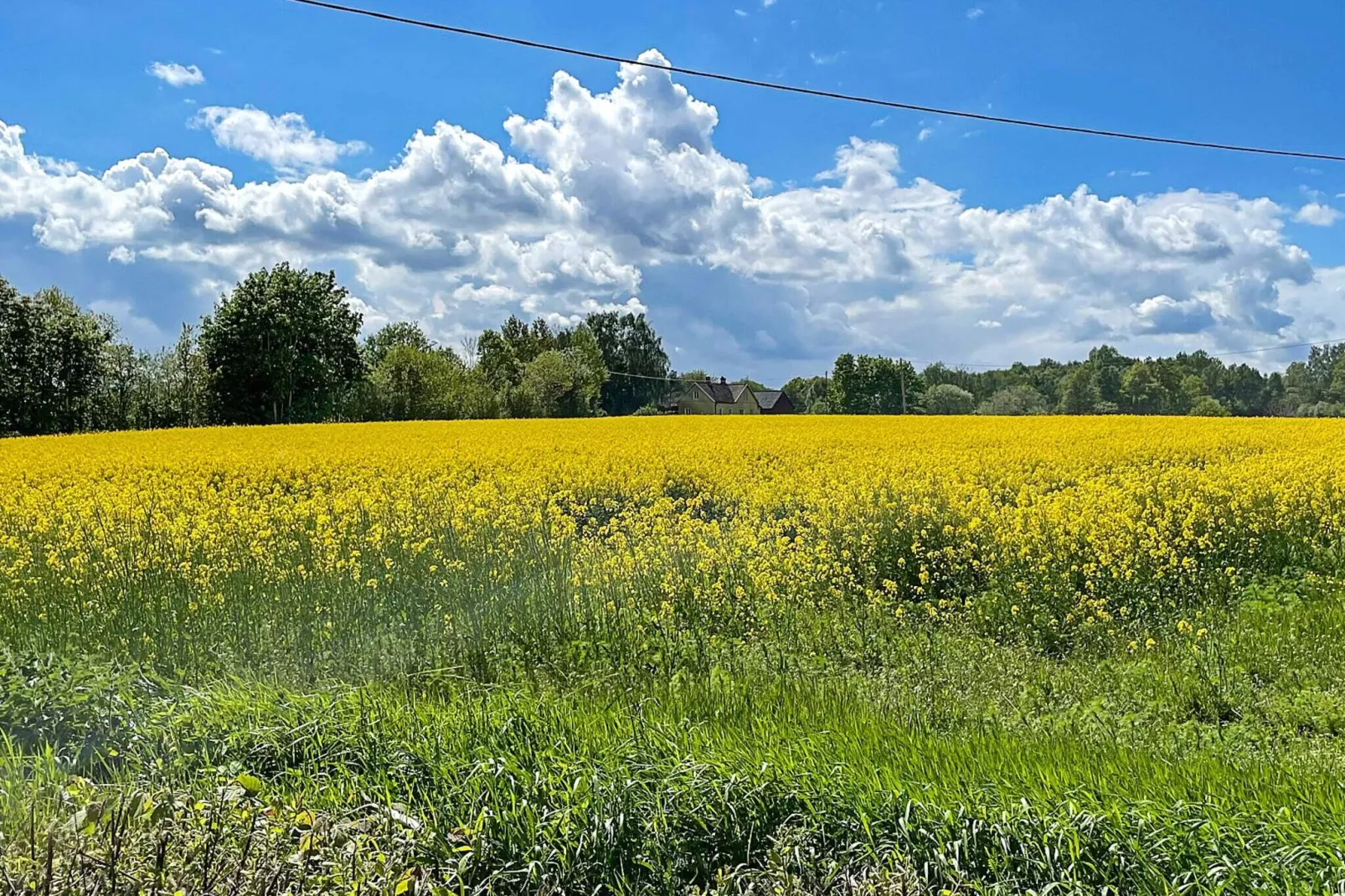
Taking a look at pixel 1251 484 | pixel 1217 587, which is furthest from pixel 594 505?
pixel 1251 484

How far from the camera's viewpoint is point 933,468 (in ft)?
42.5

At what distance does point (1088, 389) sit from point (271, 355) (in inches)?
2638

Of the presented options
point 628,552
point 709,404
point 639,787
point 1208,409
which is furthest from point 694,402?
point 639,787

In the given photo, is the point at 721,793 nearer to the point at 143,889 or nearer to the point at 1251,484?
the point at 143,889

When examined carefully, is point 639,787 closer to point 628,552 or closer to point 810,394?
point 628,552

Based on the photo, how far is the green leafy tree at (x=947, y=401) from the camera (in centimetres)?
7794

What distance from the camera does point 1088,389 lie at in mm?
76125

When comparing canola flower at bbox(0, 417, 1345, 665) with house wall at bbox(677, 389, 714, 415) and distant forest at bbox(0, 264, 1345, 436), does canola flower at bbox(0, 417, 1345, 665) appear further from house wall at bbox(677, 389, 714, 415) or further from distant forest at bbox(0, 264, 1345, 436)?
house wall at bbox(677, 389, 714, 415)

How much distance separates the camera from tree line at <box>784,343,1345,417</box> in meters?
69.9

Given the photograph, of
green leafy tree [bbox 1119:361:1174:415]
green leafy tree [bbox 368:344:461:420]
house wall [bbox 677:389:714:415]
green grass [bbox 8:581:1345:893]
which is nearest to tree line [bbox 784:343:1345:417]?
green leafy tree [bbox 1119:361:1174:415]

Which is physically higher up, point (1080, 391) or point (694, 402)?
point (1080, 391)

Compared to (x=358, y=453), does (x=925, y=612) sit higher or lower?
lower

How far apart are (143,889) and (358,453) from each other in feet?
53.1

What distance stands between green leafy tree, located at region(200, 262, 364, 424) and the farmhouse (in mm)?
40364
